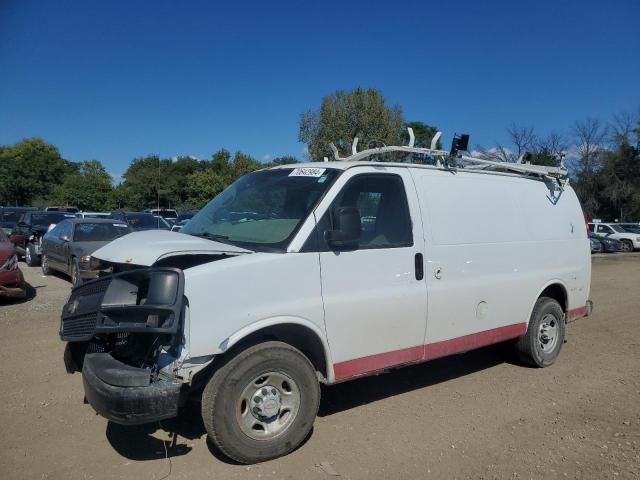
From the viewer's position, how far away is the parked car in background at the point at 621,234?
29.8m

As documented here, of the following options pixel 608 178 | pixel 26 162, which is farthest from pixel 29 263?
pixel 26 162

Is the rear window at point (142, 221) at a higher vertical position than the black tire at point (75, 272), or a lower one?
higher

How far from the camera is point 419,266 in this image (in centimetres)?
450

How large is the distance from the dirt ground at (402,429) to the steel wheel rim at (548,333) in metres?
0.26

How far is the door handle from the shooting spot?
4.49 metres

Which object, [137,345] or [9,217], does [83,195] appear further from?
[137,345]

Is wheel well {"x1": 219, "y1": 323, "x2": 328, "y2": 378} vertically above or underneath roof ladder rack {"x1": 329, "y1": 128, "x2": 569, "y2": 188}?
underneath

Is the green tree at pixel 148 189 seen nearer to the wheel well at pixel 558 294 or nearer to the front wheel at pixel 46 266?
the front wheel at pixel 46 266

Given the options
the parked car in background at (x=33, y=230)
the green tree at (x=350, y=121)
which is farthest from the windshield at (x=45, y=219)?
the green tree at (x=350, y=121)

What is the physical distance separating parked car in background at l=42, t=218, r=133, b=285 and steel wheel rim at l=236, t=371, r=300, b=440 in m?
7.98

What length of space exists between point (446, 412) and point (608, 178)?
2164 inches

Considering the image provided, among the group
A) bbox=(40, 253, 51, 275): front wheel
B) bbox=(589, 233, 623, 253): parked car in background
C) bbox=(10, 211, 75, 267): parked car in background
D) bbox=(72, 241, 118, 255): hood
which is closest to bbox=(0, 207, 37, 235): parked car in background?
bbox=(10, 211, 75, 267): parked car in background

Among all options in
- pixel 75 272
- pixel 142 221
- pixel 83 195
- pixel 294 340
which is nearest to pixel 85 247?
pixel 75 272

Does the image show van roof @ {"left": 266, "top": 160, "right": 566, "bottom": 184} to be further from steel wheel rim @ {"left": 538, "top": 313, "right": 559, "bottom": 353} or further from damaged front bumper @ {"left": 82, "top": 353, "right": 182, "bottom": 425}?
damaged front bumper @ {"left": 82, "top": 353, "right": 182, "bottom": 425}
